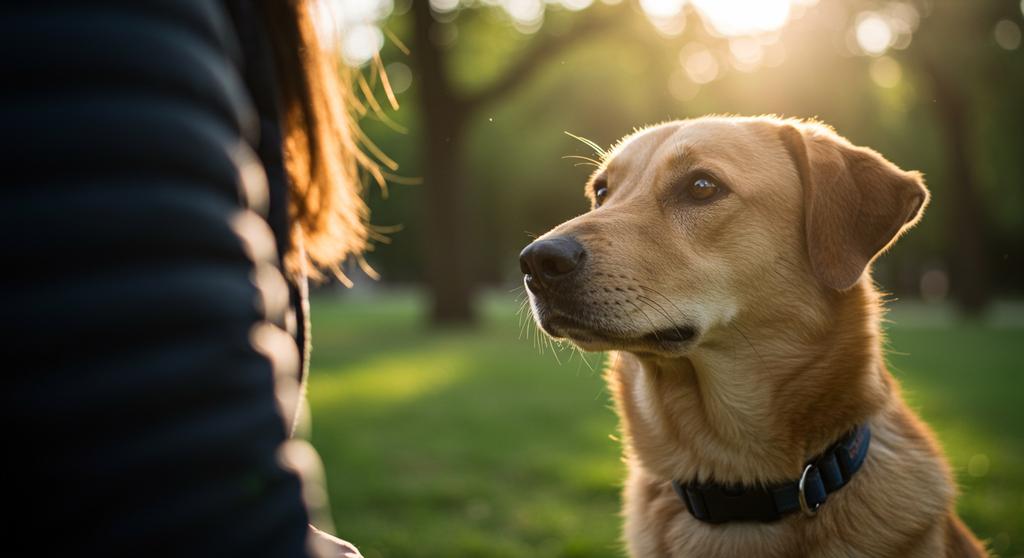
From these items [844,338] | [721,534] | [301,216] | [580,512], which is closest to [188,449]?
[301,216]

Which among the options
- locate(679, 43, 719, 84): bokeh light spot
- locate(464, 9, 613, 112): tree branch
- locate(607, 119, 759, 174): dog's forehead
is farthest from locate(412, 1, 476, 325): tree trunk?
locate(607, 119, 759, 174): dog's forehead

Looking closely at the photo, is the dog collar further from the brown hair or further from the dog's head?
the brown hair

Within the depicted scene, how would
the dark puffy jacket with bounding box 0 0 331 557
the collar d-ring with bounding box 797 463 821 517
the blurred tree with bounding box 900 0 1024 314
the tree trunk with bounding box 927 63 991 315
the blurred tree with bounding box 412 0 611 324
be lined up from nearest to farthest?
the dark puffy jacket with bounding box 0 0 331 557
the collar d-ring with bounding box 797 463 821 517
the blurred tree with bounding box 412 0 611 324
the blurred tree with bounding box 900 0 1024 314
the tree trunk with bounding box 927 63 991 315

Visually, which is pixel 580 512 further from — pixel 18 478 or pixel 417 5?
pixel 417 5

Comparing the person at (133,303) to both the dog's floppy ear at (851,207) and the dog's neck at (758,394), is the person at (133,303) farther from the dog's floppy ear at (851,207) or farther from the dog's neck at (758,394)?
the dog's floppy ear at (851,207)

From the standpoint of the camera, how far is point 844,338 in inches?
109

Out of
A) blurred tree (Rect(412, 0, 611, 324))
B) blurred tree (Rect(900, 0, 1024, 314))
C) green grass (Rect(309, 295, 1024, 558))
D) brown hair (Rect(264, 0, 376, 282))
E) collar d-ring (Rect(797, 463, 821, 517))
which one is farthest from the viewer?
blurred tree (Rect(900, 0, 1024, 314))

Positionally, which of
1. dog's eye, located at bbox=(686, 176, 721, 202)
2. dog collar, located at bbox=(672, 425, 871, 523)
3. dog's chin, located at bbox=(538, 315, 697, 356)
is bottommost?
dog collar, located at bbox=(672, 425, 871, 523)

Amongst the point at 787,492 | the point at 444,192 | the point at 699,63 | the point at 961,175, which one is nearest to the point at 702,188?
the point at 787,492

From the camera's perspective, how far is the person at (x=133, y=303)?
596 mm

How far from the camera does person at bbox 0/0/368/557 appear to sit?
0.60 meters

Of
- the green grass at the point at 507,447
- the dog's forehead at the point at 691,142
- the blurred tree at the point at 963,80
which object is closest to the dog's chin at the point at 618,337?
the dog's forehead at the point at 691,142

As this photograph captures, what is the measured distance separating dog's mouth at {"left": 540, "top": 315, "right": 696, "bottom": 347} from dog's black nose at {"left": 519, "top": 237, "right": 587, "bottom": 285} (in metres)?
0.16

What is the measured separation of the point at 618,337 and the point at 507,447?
4.15 m
